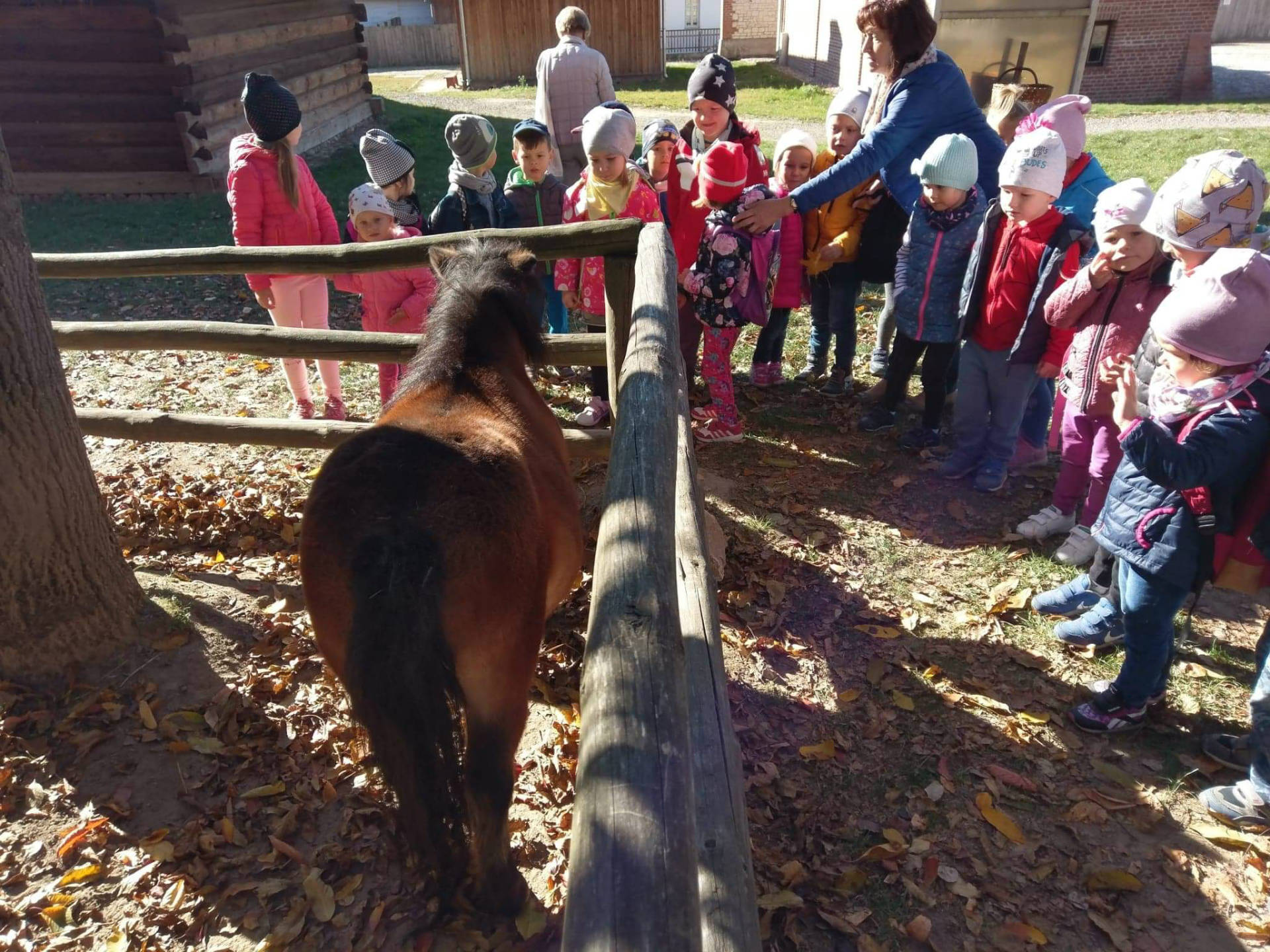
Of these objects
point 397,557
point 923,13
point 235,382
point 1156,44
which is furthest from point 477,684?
point 1156,44

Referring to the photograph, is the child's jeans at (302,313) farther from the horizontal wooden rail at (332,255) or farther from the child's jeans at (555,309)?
the child's jeans at (555,309)

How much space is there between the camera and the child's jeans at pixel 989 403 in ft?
14.9

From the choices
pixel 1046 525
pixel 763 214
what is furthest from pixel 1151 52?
pixel 1046 525

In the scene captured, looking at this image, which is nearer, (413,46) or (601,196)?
Answer: (601,196)

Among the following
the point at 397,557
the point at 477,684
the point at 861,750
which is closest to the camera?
the point at 397,557

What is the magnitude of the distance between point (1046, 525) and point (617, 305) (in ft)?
9.00

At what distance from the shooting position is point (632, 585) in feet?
4.95

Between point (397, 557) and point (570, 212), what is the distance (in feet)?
12.1

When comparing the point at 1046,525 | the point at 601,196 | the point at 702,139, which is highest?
the point at 702,139

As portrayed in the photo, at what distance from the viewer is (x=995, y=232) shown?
4.45 metres

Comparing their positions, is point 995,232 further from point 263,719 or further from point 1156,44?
point 1156,44

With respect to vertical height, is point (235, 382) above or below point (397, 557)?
below

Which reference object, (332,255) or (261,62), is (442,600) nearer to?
(332,255)

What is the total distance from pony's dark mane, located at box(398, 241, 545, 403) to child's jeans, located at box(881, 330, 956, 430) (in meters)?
2.84
